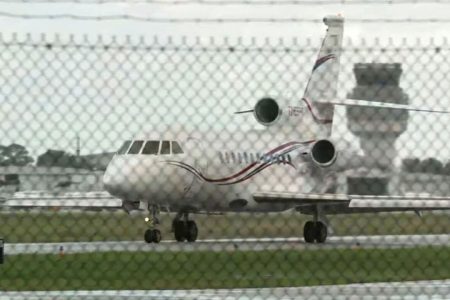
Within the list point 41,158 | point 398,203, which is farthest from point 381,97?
point 398,203

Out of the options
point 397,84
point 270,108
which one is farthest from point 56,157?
point 270,108

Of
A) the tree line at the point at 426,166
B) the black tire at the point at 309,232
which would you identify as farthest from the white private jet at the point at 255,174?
the tree line at the point at 426,166

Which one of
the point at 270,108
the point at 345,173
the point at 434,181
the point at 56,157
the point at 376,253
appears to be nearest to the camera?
the point at 56,157

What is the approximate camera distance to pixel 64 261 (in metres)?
17.9

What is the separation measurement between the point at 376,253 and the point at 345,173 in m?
7.51

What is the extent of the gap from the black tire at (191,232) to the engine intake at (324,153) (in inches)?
128

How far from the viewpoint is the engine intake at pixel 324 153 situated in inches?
1030

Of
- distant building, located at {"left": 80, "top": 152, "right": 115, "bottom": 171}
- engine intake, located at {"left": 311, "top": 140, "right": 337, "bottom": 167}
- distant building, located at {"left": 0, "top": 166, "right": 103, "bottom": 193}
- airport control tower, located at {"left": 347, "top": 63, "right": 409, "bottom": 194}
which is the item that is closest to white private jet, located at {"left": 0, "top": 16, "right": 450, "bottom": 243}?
engine intake, located at {"left": 311, "top": 140, "right": 337, "bottom": 167}

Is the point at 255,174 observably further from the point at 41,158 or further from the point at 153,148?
the point at 41,158

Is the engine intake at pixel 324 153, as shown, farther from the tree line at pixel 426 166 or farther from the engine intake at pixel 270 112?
the tree line at pixel 426 166

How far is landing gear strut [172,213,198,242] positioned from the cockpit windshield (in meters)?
2.21

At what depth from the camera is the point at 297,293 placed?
43.2 feet

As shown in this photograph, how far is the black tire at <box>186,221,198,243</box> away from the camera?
86.6 ft

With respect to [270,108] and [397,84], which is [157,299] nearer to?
[397,84]
